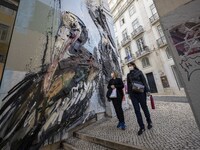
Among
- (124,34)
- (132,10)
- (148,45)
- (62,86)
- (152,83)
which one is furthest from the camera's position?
(124,34)

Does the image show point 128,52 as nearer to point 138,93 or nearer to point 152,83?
point 152,83

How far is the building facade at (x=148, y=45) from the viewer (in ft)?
46.4

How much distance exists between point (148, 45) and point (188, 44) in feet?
51.8

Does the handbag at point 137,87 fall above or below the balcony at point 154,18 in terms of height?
below

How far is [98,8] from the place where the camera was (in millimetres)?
7246

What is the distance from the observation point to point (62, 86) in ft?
13.1

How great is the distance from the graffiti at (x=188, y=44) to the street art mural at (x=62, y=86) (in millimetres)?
3294

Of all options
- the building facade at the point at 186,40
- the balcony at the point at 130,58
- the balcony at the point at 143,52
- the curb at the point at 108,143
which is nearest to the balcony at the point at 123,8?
the balcony at the point at 130,58

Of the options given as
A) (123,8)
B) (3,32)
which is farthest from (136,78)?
(123,8)

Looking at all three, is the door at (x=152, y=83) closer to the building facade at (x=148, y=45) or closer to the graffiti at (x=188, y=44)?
the building facade at (x=148, y=45)

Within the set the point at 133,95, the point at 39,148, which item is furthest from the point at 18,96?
the point at 133,95

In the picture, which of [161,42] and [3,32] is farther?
[161,42]

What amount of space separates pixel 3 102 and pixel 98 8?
6.61m

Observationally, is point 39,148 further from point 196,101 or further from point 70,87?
point 196,101
